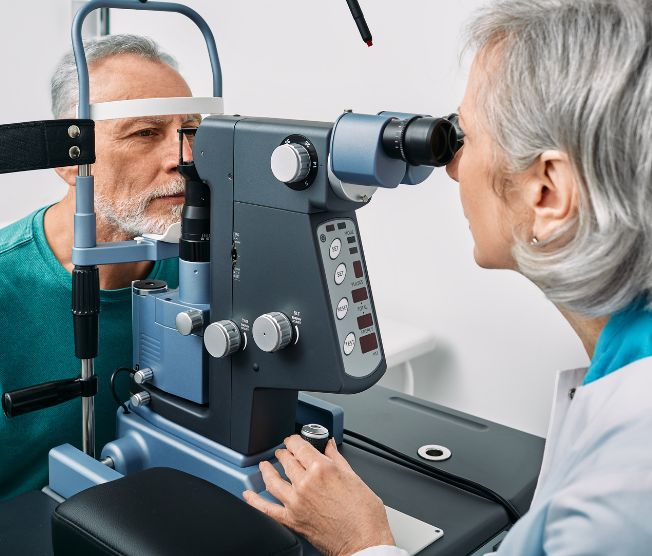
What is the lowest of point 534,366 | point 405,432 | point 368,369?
point 534,366

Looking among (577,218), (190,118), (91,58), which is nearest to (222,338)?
(577,218)

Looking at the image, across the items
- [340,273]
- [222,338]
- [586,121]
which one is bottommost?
[222,338]

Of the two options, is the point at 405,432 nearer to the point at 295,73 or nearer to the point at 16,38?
the point at 295,73

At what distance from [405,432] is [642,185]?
0.72 meters

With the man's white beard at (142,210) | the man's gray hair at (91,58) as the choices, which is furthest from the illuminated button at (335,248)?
the man's gray hair at (91,58)

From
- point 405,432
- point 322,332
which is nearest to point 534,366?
point 405,432

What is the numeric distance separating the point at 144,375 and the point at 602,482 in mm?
752

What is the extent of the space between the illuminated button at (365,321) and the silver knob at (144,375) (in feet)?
1.23

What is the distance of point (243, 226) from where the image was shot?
1.14m

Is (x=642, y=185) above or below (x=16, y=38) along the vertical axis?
below

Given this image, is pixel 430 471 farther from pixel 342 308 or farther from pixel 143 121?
pixel 143 121

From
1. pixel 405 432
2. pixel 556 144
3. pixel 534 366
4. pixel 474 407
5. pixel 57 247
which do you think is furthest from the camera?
pixel 474 407

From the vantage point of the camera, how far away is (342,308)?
110cm

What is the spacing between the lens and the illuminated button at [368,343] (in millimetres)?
1127
